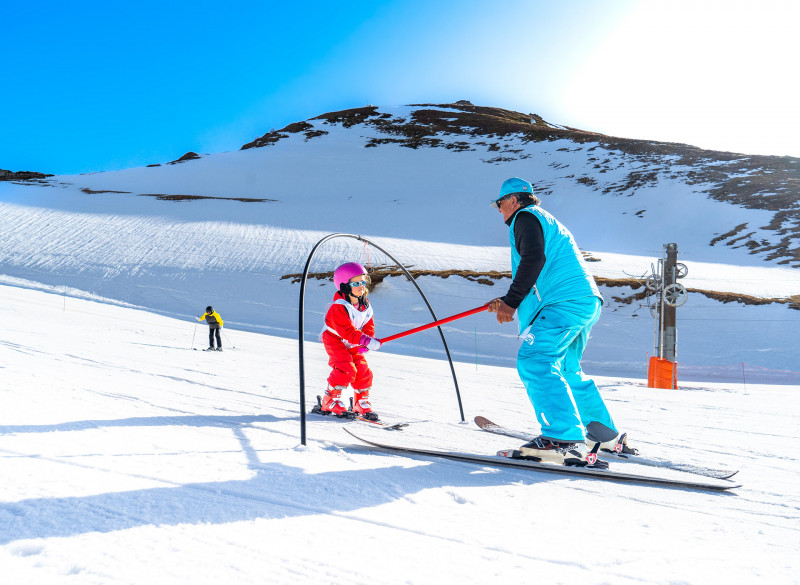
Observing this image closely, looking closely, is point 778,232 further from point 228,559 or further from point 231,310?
point 228,559

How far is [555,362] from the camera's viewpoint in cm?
320

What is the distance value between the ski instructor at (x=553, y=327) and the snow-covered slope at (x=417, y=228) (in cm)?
1333

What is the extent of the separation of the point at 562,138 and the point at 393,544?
70.5 meters

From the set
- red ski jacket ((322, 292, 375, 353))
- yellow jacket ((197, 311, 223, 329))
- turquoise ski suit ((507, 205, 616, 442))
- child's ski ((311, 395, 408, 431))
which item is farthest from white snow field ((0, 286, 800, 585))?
yellow jacket ((197, 311, 223, 329))

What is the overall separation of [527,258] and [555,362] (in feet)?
2.27

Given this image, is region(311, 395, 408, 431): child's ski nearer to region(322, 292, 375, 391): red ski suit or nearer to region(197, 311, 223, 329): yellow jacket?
region(322, 292, 375, 391): red ski suit

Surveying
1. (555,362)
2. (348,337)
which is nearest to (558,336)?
(555,362)

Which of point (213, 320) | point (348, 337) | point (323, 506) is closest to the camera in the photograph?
point (323, 506)

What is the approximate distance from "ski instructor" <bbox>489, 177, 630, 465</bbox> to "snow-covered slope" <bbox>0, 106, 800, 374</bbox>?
43.7ft

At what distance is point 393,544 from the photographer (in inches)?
76.3

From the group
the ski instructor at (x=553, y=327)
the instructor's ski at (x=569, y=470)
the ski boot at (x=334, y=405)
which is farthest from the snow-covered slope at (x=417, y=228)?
the instructor's ski at (x=569, y=470)

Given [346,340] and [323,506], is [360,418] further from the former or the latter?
[323,506]

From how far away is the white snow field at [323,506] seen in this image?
5.68ft

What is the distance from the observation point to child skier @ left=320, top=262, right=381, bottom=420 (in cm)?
489
